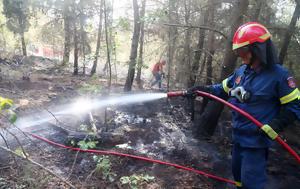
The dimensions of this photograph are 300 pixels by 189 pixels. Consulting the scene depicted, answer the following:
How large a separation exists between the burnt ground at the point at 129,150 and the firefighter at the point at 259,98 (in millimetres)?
1855

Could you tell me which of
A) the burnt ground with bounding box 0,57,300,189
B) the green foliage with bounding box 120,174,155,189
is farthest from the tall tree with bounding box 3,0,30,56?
the green foliage with bounding box 120,174,155,189

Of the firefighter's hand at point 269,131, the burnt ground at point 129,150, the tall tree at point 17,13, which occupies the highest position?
the tall tree at point 17,13

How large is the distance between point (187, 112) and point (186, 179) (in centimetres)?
595

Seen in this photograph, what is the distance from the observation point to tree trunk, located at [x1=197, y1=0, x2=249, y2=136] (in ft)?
23.5

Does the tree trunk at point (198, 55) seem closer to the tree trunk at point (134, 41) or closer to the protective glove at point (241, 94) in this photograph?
the tree trunk at point (134, 41)

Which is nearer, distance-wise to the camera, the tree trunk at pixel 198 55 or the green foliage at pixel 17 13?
the tree trunk at pixel 198 55

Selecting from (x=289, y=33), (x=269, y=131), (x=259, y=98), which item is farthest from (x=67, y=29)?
(x=269, y=131)

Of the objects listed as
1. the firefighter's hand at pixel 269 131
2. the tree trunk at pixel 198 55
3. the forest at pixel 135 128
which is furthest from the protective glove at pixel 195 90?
the tree trunk at pixel 198 55

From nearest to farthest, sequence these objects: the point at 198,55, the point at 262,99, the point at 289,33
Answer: the point at 262,99 < the point at 289,33 < the point at 198,55

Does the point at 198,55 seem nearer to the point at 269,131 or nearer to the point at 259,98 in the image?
the point at 259,98

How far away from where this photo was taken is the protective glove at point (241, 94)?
3.46m

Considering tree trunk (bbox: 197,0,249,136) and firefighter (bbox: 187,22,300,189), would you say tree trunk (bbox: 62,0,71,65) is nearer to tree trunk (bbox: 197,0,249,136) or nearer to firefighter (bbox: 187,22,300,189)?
tree trunk (bbox: 197,0,249,136)

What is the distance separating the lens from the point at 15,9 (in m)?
21.0

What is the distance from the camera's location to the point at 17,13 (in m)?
21.2
